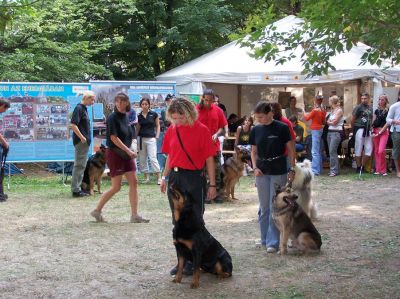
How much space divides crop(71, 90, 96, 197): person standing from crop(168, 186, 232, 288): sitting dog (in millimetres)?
5572

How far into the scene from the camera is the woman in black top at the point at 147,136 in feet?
42.1

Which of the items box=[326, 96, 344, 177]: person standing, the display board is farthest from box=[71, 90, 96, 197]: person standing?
box=[326, 96, 344, 177]: person standing

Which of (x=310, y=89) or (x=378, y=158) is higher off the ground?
(x=310, y=89)

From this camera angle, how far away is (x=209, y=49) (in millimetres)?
20344

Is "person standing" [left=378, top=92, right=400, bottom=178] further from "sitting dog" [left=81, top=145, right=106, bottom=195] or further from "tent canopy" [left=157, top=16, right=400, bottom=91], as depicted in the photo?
"sitting dog" [left=81, top=145, right=106, bottom=195]

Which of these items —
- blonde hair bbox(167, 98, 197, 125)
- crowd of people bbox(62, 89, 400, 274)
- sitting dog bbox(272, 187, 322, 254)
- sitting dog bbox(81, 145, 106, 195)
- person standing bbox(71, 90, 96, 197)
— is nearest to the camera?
blonde hair bbox(167, 98, 197, 125)

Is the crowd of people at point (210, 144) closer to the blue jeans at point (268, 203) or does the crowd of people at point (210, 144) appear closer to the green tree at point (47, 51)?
the blue jeans at point (268, 203)

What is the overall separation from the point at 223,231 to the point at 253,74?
25.3 feet

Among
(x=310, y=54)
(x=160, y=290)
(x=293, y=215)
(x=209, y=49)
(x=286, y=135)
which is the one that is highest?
(x=209, y=49)

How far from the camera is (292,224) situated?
6383 millimetres

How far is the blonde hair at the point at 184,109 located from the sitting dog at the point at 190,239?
687 millimetres

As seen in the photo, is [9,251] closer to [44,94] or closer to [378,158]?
[44,94]

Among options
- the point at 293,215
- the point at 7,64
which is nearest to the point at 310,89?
the point at 7,64

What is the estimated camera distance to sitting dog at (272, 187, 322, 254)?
20.6 feet
